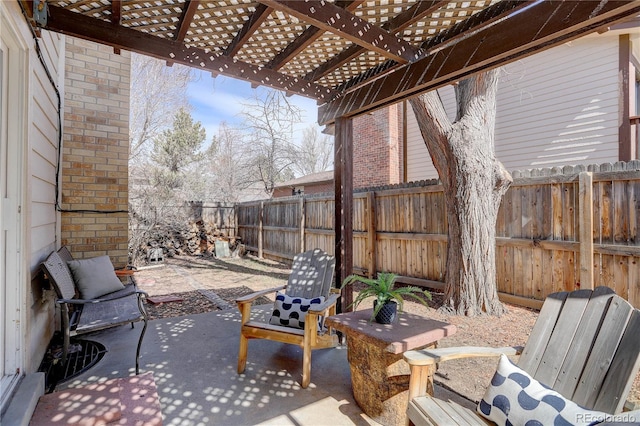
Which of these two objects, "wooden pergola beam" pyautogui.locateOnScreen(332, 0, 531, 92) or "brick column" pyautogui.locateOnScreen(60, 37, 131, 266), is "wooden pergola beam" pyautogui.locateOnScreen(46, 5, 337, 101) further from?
"brick column" pyautogui.locateOnScreen(60, 37, 131, 266)

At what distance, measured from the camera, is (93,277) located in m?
3.38

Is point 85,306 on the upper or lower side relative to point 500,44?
lower

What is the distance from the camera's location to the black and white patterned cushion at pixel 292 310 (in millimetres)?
3023

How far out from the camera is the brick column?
4.12 meters

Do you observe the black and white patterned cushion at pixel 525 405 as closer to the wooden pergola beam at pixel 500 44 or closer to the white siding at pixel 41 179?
the wooden pergola beam at pixel 500 44

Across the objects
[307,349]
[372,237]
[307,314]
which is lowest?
[307,349]

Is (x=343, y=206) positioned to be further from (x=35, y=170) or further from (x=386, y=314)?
(x=35, y=170)

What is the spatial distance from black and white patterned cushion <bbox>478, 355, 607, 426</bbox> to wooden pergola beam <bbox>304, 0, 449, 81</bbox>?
2.08 m

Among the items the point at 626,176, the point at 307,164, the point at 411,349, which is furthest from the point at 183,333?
the point at 307,164

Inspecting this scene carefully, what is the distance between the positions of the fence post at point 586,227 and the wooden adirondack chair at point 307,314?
2878 millimetres

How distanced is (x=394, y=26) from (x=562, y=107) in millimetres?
6120

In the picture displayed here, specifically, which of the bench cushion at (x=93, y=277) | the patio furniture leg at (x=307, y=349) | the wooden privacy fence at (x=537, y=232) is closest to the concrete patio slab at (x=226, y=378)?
the patio furniture leg at (x=307, y=349)

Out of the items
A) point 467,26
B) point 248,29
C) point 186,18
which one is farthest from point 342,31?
point 186,18

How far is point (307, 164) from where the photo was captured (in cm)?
1778
